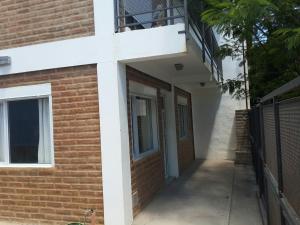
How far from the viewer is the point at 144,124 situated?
8.09 m

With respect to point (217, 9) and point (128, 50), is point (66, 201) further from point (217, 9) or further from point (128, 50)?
point (217, 9)

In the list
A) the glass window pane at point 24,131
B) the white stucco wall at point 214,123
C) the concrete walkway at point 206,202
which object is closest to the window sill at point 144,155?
the concrete walkway at point 206,202

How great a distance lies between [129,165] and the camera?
6.20 meters

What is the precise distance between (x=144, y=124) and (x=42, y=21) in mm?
3164

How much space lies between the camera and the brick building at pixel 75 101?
19.1 ft

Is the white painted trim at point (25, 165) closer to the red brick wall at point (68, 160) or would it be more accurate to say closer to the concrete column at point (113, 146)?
the red brick wall at point (68, 160)

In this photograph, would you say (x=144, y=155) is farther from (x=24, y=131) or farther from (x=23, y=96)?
(x=23, y=96)

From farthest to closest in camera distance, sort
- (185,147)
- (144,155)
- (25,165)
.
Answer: (185,147) → (144,155) → (25,165)

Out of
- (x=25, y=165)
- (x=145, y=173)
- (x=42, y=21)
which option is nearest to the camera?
(x=42, y=21)

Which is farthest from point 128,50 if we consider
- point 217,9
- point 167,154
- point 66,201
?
point 167,154

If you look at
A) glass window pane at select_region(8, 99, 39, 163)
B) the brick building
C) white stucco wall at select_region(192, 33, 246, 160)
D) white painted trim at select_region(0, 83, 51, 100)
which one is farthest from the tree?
white stucco wall at select_region(192, 33, 246, 160)

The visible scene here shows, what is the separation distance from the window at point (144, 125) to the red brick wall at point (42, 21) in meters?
1.89

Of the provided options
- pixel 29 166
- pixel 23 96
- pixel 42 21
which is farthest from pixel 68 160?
pixel 42 21

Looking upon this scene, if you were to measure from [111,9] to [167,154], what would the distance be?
5.18m
